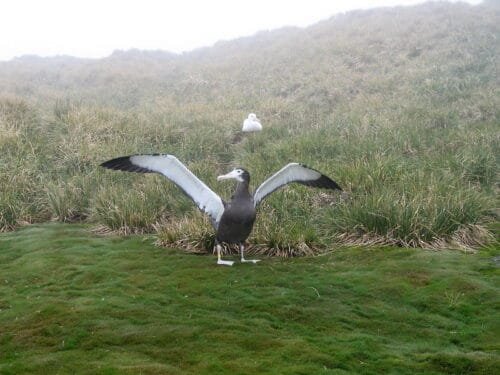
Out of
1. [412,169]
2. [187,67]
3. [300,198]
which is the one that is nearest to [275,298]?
[300,198]

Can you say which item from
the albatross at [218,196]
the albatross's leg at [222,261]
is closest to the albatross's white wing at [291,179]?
the albatross at [218,196]

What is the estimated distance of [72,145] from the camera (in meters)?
13.8

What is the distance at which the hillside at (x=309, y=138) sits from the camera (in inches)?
360

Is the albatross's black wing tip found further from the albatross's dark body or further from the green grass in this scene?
the albatross's dark body

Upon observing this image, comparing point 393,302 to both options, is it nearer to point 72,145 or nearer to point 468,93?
point 72,145

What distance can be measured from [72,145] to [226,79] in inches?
547

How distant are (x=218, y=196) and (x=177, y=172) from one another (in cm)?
66

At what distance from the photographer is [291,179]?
335 inches

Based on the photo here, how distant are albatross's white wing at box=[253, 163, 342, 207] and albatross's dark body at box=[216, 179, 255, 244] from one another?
1.36ft

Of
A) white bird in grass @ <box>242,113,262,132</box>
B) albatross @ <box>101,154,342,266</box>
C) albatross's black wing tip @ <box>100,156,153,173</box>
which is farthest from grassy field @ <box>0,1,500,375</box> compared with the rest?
albatross's black wing tip @ <box>100,156,153,173</box>

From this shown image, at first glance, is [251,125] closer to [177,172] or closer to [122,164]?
[177,172]

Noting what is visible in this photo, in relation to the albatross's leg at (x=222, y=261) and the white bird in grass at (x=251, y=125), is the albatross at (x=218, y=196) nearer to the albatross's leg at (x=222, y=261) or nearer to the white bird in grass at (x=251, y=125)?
the albatross's leg at (x=222, y=261)

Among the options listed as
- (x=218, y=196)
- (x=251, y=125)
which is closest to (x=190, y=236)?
(x=218, y=196)

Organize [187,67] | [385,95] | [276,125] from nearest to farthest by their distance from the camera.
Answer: [276,125]
[385,95]
[187,67]
